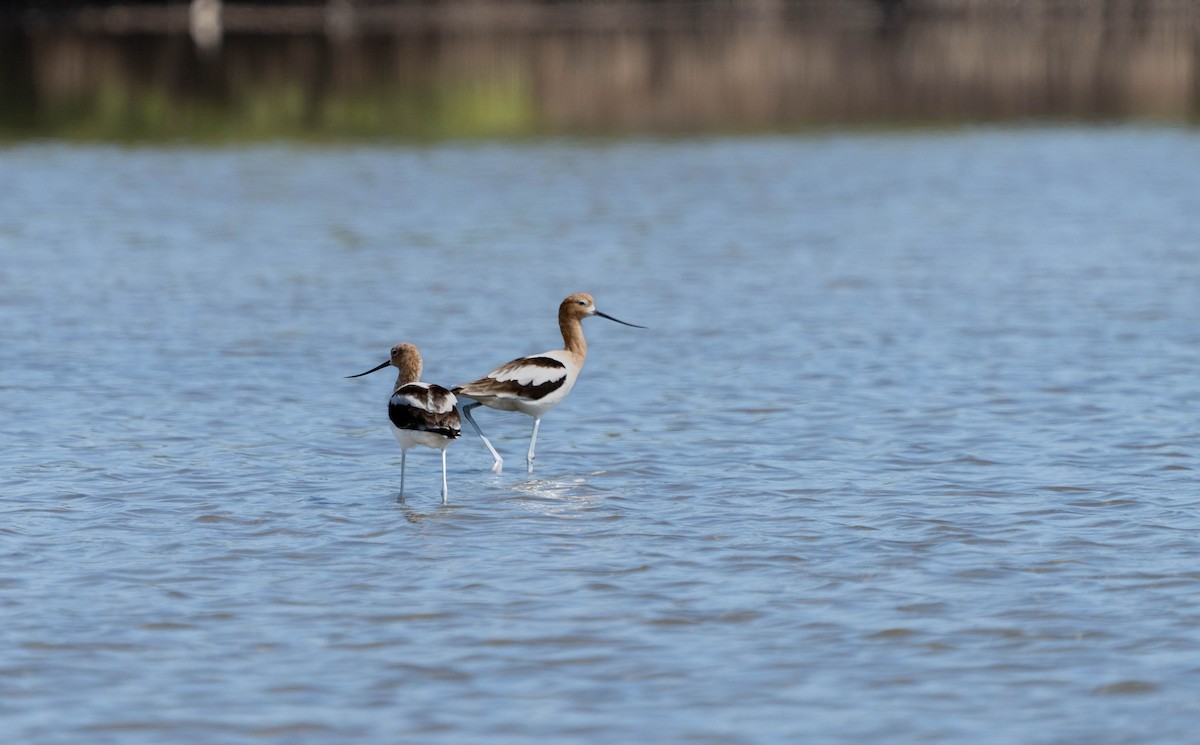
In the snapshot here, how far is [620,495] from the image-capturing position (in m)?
11.0

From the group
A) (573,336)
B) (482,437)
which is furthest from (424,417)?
(573,336)

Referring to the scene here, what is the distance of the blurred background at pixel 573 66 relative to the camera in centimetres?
4631

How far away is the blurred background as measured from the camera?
4631cm

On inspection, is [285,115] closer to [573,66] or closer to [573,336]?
[573,66]

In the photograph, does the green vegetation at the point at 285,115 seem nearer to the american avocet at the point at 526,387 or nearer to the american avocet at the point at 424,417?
the american avocet at the point at 526,387

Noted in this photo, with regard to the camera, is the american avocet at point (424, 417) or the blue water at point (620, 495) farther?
the american avocet at point (424, 417)

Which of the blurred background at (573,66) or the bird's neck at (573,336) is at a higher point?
the blurred background at (573,66)

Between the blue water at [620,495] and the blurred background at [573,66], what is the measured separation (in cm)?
2162

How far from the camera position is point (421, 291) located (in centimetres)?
2027

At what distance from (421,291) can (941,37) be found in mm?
66527

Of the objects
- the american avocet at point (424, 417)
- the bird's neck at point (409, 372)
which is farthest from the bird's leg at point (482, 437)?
the american avocet at point (424, 417)

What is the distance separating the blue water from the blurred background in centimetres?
2162

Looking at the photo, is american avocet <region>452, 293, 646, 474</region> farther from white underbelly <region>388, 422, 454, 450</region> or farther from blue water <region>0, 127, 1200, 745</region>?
white underbelly <region>388, 422, 454, 450</region>

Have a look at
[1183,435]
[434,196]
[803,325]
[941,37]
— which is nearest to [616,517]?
[1183,435]
